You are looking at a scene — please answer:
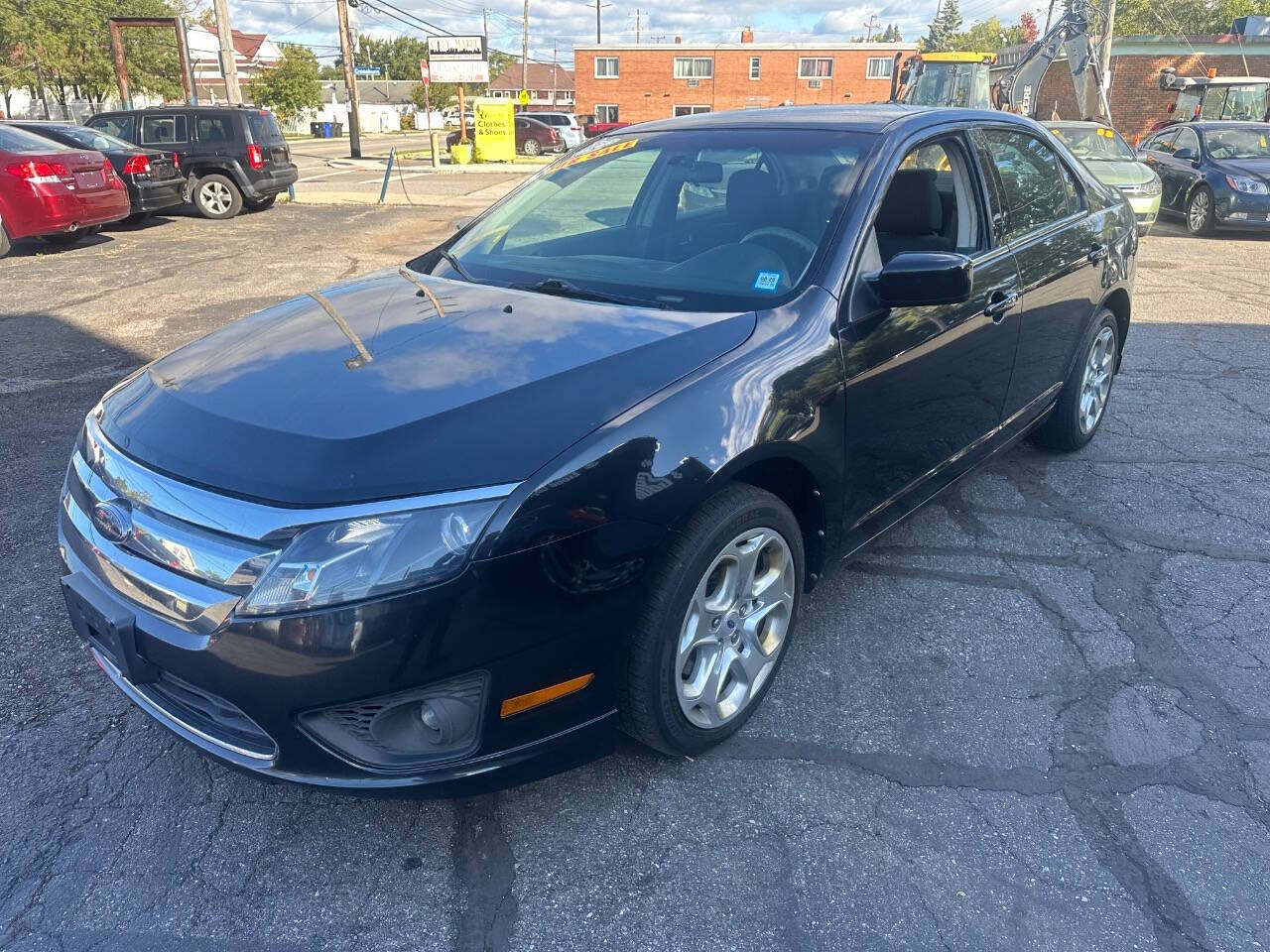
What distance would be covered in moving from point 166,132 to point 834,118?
46.0 feet

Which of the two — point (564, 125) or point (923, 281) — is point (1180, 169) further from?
point (564, 125)

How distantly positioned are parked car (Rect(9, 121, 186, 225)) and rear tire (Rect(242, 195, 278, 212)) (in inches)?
58.4

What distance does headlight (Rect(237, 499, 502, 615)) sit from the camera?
191cm

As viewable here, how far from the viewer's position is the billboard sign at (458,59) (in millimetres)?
31594

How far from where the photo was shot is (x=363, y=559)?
1927 mm

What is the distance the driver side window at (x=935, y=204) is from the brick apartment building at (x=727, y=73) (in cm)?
5792

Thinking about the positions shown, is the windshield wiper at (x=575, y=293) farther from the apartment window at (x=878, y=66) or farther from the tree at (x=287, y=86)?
the apartment window at (x=878, y=66)

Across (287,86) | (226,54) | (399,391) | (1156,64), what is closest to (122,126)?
(226,54)

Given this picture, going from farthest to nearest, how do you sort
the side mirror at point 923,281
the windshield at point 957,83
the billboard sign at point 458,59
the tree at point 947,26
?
the tree at point 947,26, the billboard sign at point 458,59, the windshield at point 957,83, the side mirror at point 923,281

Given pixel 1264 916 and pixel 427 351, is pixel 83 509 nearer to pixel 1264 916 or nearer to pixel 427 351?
pixel 427 351

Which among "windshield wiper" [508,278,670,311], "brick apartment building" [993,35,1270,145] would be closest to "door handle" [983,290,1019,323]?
"windshield wiper" [508,278,670,311]

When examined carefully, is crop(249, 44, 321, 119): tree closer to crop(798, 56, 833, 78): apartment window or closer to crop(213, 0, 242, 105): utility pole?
crop(798, 56, 833, 78): apartment window

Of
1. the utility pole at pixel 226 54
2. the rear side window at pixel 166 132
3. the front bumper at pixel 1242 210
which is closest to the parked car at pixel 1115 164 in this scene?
the front bumper at pixel 1242 210

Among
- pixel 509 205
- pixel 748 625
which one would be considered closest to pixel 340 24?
pixel 509 205
